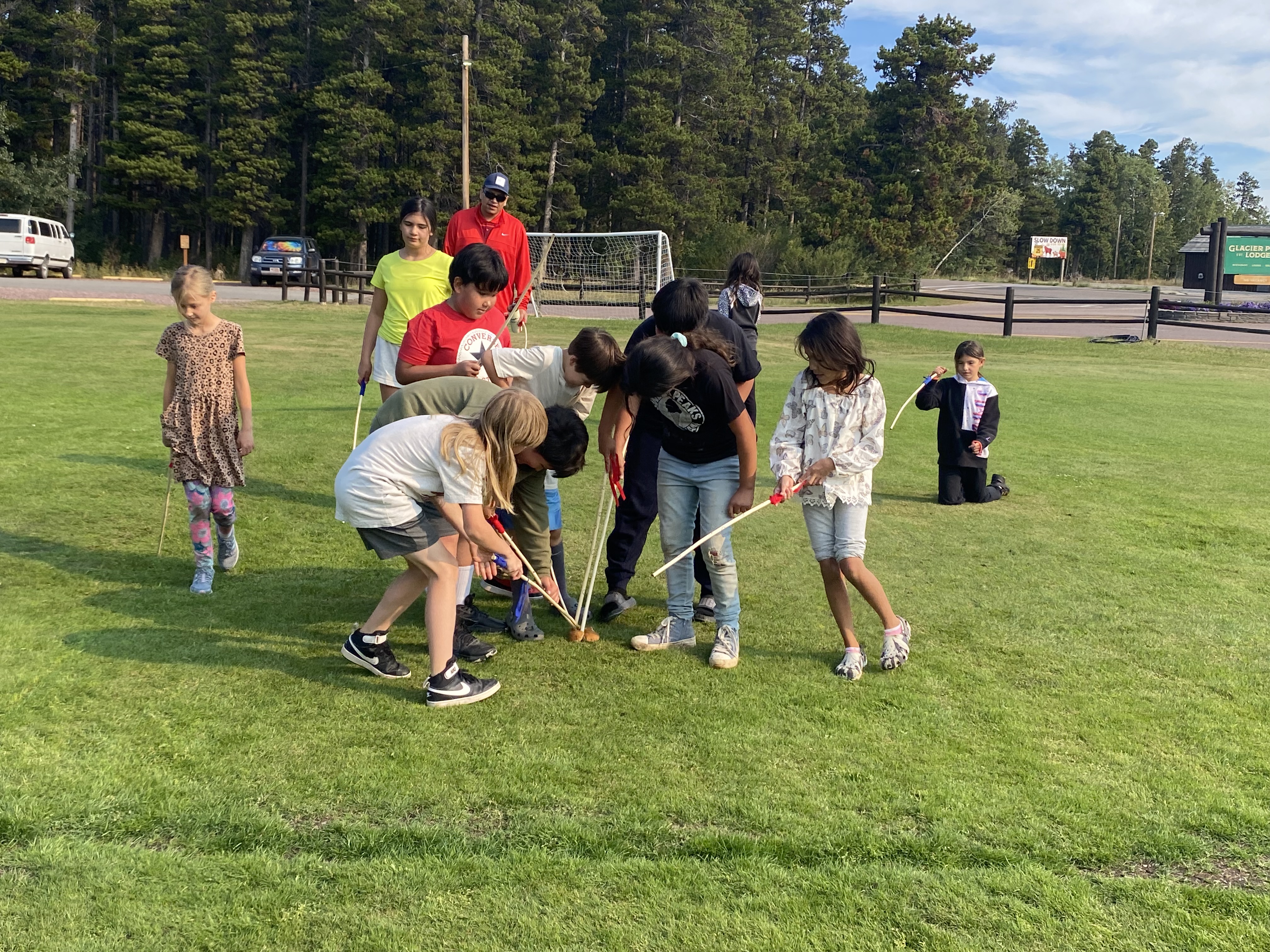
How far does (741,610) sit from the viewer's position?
16.7 ft

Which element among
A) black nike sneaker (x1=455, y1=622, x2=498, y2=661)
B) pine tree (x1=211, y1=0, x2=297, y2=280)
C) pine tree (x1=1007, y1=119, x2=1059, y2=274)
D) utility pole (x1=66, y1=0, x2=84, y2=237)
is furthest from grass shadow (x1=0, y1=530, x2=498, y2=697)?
pine tree (x1=1007, y1=119, x2=1059, y2=274)

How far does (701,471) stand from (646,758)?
4.73ft

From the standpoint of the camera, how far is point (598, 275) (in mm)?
28891

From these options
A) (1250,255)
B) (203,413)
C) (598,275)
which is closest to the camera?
(203,413)

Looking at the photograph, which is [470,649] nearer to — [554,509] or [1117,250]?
[554,509]

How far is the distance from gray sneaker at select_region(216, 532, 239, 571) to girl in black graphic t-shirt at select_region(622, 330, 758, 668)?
2376 millimetres

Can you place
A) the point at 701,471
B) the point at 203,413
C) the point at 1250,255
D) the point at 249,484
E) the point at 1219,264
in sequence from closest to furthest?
the point at 701,471 < the point at 203,413 < the point at 249,484 < the point at 1219,264 < the point at 1250,255

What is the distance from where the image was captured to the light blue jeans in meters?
4.42

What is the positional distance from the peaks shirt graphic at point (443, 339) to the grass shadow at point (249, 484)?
209 cm

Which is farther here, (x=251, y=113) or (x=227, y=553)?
(x=251, y=113)

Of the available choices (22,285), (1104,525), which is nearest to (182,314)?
(1104,525)

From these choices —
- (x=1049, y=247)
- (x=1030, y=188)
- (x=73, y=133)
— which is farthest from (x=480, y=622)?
(x=1030, y=188)

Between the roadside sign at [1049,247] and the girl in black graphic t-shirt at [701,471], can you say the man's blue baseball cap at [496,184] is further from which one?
the roadside sign at [1049,247]

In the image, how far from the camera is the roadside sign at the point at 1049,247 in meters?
64.7
